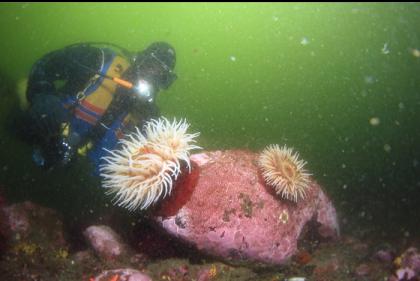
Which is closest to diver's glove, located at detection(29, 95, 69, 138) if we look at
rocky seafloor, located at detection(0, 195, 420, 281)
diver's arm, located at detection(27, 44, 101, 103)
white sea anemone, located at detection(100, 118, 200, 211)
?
diver's arm, located at detection(27, 44, 101, 103)

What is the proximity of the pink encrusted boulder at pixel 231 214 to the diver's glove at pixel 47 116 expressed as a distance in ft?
6.28

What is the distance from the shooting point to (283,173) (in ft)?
13.2

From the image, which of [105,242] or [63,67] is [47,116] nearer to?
[63,67]

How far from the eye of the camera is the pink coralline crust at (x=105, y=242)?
14.7 ft

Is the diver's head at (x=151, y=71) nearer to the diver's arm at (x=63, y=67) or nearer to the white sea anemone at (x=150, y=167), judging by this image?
the diver's arm at (x=63, y=67)

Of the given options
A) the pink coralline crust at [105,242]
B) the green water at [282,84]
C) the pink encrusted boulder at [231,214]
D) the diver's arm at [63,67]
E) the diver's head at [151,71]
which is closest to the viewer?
the pink encrusted boulder at [231,214]

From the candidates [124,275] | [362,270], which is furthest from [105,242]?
[362,270]

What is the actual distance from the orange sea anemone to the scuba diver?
1.90 m

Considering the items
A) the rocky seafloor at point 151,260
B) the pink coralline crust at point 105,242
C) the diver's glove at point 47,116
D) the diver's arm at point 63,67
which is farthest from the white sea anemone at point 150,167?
the diver's arm at point 63,67

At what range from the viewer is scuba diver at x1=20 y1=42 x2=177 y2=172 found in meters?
4.57

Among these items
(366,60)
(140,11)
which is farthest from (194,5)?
(366,60)

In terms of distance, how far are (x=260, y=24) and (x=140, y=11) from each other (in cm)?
3754

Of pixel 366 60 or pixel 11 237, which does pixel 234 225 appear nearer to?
pixel 11 237

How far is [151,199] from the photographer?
3.58m
